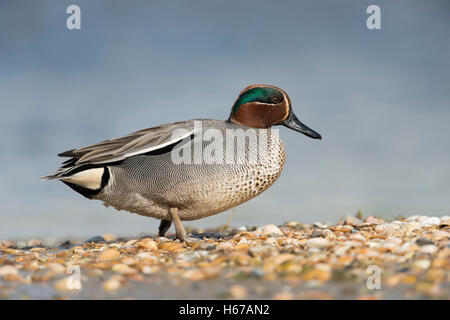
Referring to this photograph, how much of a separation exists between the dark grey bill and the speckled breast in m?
0.54

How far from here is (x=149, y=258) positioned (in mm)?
4250

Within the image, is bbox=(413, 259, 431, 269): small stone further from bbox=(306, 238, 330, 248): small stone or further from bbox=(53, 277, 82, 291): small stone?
bbox=(53, 277, 82, 291): small stone

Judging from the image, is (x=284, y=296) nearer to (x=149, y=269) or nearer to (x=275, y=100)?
(x=149, y=269)

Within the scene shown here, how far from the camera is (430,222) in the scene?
624 centimetres

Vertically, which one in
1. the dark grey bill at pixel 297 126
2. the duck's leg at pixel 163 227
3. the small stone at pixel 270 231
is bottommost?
the small stone at pixel 270 231

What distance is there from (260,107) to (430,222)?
2563mm

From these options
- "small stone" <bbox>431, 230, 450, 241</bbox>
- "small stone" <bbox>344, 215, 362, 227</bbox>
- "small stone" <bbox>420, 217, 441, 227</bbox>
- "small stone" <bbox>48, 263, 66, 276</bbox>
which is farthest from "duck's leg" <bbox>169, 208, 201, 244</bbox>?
A: "small stone" <bbox>420, 217, 441, 227</bbox>

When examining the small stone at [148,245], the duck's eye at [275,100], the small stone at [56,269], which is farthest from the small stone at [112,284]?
the duck's eye at [275,100]

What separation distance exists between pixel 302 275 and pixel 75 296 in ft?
5.01

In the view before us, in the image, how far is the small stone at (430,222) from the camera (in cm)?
615

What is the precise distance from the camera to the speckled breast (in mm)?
5105

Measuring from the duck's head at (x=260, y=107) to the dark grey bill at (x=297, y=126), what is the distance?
0.09 m

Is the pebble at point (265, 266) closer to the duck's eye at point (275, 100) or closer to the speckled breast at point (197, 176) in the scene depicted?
the speckled breast at point (197, 176)

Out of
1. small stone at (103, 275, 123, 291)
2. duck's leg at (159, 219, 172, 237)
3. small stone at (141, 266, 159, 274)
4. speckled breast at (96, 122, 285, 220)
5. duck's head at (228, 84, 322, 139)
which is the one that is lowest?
duck's leg at (159, 219, 172, 237)
